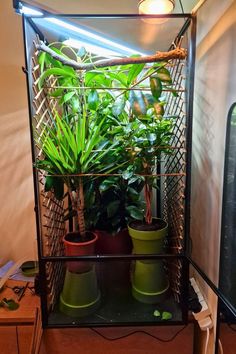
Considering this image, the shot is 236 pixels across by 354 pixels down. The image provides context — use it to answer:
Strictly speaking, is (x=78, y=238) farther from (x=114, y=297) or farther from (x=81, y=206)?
(x=114, y=297)

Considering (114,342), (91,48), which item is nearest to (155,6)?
(91,48)

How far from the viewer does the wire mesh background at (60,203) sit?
3.06ft

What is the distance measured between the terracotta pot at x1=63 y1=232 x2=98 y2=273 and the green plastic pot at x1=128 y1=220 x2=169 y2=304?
17 centimetres

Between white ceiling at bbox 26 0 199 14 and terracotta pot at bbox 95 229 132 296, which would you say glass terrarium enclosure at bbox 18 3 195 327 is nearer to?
terracotta pot at bbox 95 229 132 296

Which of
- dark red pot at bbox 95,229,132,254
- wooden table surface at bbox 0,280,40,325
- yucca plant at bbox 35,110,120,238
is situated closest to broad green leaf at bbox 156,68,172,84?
yucca plant at bbox 35,110,120,238

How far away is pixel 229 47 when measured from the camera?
0.76 meters

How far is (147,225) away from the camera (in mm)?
1020

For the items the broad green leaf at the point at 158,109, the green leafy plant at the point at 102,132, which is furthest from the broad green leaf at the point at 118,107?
the broad green leaf at the point at 158,109

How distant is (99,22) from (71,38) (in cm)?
14

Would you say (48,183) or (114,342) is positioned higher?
(48,183)

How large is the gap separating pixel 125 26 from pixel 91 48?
0.18 metres

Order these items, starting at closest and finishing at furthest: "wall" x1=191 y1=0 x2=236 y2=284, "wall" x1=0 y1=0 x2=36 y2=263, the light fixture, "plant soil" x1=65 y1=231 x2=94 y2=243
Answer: "wall" x1=191 y1=0 x2=236 y2=284, the light fixture, "plant soil" x1=65 y1=231 x2=94 y2=243, "wall" x1=0 y1=0 x2=36 y2=263

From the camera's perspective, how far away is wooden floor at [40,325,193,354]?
3.25 feet

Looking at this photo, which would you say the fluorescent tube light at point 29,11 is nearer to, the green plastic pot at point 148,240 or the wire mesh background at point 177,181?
the wire mesh background at point 177,181
